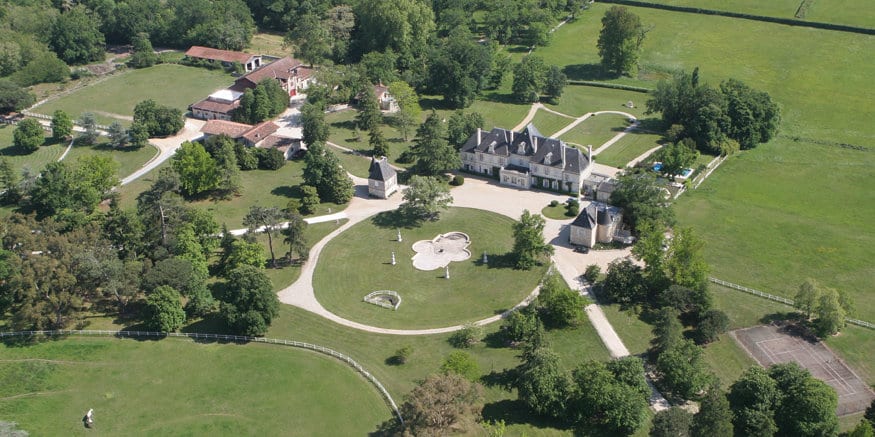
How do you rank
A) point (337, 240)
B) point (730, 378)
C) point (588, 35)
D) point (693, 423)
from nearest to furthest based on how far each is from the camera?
1. point (693, 423)
2. point (730, 378)
3. point (337, 240)
4. point (588, 35)

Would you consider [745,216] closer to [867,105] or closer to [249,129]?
[867,105]

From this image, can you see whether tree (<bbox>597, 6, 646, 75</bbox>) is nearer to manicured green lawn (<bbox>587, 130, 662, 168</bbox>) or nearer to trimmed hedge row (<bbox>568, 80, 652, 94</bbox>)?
trimmed hedge row (<bbox>568, 80, 652, 94</bbox>)

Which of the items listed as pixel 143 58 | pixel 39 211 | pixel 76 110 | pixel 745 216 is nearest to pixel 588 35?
pixel 745 216

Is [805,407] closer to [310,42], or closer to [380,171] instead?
[380,171]

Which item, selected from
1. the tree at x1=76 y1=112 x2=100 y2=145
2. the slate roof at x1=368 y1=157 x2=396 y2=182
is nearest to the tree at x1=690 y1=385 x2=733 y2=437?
the slate roof at x1=368 y1=157 x2=396 y2=182

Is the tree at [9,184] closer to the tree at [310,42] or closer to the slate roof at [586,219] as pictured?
the tree at [310,42]

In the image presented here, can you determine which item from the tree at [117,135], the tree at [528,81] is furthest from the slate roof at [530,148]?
the tree at [117,135]
